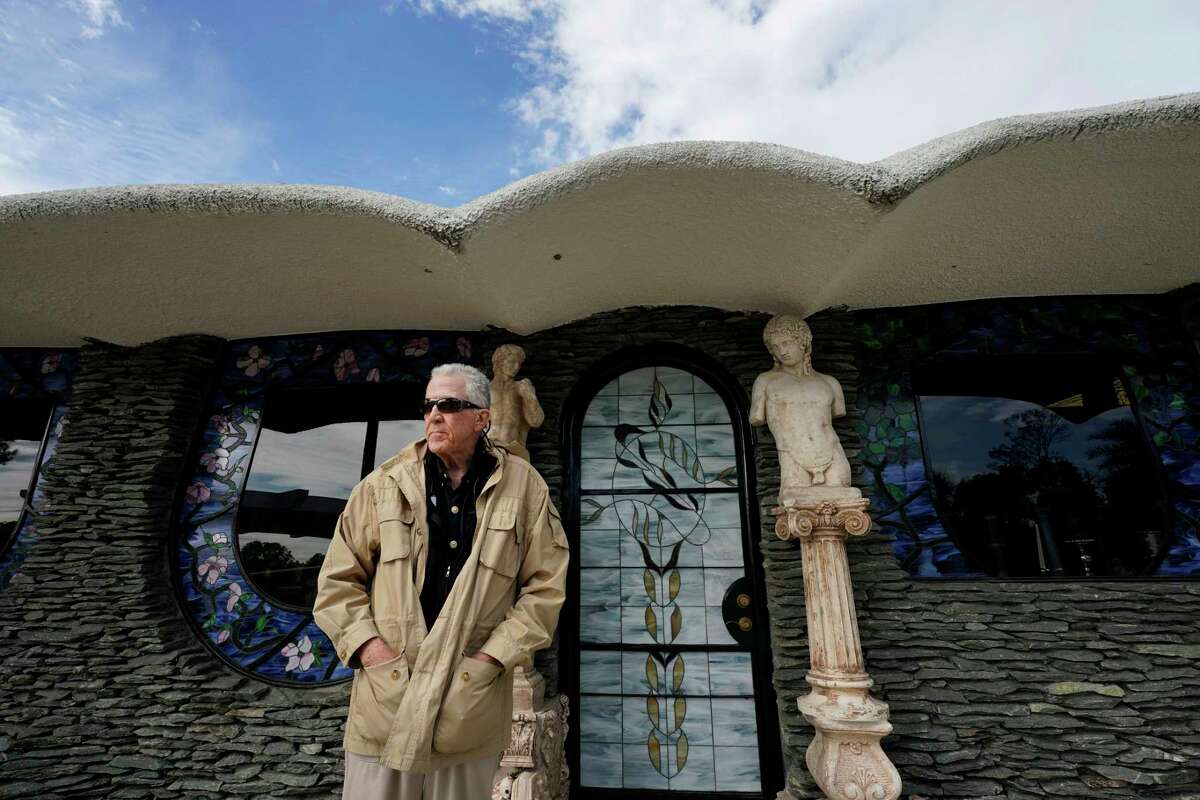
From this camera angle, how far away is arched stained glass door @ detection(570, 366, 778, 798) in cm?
321

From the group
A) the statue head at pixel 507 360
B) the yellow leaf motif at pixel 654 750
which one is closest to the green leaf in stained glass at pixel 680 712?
the yellow leaf motif at pixel 654 750

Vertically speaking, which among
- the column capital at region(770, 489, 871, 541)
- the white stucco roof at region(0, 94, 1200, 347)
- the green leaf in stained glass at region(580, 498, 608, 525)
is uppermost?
the white stucco roof at region(0, 94, 1200, 347)

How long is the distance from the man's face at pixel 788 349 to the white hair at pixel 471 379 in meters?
2.13

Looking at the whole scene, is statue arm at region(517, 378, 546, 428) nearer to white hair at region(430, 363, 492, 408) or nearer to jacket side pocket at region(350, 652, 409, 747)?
white hair at region(430, 363, 492, 408)

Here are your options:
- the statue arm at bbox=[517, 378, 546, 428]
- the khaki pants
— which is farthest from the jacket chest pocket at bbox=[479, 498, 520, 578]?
the statue arm at bbox=[517, 378, 546, 428]

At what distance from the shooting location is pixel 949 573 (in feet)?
10.8

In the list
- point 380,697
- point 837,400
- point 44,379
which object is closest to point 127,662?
point 44,379

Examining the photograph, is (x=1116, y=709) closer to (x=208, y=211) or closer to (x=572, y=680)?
(x=572, y=680)

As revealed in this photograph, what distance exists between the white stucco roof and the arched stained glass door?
2.69ft

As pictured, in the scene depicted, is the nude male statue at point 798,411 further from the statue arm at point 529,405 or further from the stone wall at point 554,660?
the statue arm at point 529,405

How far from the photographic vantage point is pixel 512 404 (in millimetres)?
3373

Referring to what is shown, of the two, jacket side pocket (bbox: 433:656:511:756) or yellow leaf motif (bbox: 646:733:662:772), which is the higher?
jacket side pocket (bbox: 433:656:511:756)

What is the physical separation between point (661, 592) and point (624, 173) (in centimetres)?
240

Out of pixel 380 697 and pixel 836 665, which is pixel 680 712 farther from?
pixel 380 697
